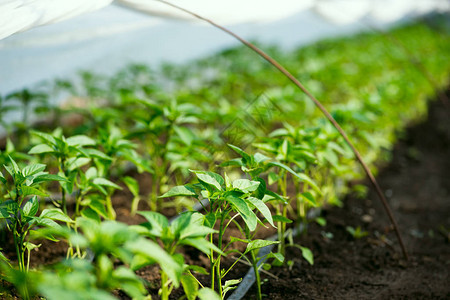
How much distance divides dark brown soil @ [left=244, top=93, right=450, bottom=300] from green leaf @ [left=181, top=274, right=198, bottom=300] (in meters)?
0.39

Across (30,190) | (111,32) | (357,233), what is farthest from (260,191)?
(111,32)

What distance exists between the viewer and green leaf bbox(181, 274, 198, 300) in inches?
48.3

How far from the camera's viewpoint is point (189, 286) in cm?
124

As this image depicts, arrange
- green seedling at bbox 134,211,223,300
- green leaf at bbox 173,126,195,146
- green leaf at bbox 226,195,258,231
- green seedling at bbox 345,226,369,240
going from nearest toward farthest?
green seedling at bbox 134,211,223,300 → green leaf at bbox 226,195,258,231 → green leaf at bbox 173,126,195,146 → green seedling at bbox 345,226,369,240

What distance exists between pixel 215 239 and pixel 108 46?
269cm

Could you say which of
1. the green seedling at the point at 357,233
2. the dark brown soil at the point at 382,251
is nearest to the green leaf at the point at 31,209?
the dark brown soil at the point at 382,251

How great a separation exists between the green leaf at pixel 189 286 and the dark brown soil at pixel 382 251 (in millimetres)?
386

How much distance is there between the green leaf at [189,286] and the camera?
1.23m

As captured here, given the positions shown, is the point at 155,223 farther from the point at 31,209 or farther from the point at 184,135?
the point at 184,135

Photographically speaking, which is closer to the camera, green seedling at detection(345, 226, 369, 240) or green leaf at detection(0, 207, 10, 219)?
green leaf at detection(0, 207, 10, 219)

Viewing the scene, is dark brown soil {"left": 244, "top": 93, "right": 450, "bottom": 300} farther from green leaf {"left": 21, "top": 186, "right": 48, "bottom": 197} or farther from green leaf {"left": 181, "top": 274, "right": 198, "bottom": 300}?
green leaf {"left": 21, "top": 186, "right": 48, "bottom": 197}

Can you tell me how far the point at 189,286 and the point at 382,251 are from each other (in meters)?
1.21

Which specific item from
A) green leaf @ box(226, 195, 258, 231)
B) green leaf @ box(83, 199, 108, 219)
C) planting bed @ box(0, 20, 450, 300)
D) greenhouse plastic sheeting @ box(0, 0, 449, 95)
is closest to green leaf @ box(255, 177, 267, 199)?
planting bed @ box(0, 20, 450, 300)

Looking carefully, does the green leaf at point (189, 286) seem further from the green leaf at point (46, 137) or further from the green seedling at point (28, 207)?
the green leaf at point (46, 137)
